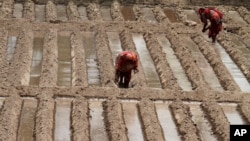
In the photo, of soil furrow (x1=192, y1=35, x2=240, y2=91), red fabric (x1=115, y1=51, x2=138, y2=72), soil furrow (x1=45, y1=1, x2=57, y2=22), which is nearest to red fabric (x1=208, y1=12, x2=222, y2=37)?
soil furrow (x1=192, y1=35, x2=240, y2=91)

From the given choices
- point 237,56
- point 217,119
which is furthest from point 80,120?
point 237,56

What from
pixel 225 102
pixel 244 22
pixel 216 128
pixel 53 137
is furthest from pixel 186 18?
pixel 53 137

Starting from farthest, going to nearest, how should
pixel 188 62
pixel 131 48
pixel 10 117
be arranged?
pixel 131 48 → pixel 188 62 → pixel 10 117

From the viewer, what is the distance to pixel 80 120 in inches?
302

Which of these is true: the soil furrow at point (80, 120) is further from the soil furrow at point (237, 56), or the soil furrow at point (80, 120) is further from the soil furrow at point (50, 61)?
the soil furrow at point (237, 56)

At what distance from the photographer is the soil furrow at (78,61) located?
8.88 m

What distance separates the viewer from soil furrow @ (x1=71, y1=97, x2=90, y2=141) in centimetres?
729

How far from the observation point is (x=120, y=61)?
8258 mm

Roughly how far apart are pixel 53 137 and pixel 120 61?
1901 millimetres

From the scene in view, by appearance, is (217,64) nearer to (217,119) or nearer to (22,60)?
(217,119)

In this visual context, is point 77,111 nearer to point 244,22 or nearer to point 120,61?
point 120,61

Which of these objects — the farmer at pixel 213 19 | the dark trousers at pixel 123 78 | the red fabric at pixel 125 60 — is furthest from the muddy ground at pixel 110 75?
the red fabric at pixel 125 60

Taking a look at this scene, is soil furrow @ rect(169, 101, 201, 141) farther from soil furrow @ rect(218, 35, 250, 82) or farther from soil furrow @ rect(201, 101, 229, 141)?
soil furrow @ rect(218, 35, 250, 82)

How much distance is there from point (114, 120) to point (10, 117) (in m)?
1.74
